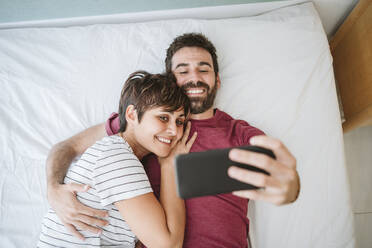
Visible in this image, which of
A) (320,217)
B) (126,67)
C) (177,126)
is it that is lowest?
(320,217)

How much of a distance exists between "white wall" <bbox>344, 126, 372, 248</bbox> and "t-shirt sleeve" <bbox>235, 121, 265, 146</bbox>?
0.87 m

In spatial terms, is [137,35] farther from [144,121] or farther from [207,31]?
[144,121]

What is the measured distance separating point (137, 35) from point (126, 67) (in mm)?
195

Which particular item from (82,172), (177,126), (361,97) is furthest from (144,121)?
(361,97)

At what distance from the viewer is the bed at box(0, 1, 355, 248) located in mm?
970

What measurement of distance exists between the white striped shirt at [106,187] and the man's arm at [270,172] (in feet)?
1.04

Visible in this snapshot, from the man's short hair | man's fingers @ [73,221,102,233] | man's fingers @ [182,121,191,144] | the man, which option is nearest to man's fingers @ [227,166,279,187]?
the man

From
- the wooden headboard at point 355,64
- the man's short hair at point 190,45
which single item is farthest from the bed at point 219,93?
the wooden headboard at point 355,64

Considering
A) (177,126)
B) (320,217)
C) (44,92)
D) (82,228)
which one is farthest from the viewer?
(44,92)

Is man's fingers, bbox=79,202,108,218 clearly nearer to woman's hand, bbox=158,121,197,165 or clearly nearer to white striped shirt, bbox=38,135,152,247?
white striped shirt, bbox=38,135,152,247

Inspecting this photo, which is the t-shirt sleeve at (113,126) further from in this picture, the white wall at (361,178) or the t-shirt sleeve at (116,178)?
the white wall at (361,178)

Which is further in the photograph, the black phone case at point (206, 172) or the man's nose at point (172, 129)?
the man's nose at point (172, 129)

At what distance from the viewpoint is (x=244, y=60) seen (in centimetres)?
113

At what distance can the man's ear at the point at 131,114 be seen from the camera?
0.83m
